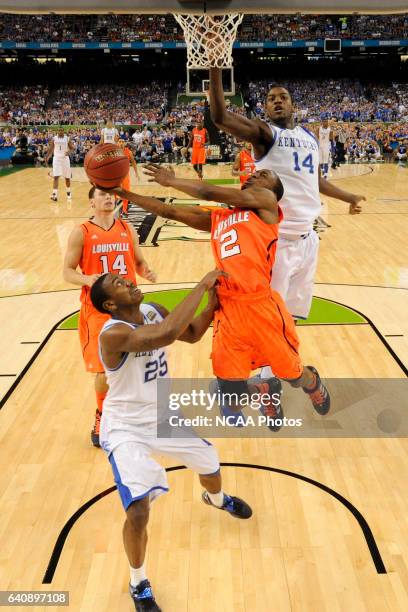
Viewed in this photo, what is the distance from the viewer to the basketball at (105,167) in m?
3.84

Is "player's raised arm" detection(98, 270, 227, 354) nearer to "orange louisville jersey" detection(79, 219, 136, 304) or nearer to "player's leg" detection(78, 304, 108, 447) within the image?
"player's leg" detection(78, 304, 108, 447)

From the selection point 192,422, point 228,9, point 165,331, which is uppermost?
point 228,9

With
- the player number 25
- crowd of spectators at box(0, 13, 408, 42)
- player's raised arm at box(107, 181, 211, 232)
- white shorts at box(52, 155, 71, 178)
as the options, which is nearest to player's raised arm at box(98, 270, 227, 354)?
the player number 25

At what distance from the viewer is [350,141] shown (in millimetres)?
26438

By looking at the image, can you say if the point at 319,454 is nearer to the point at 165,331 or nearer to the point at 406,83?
the point at 165,331

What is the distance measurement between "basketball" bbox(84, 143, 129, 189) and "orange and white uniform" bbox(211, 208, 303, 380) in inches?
26.5

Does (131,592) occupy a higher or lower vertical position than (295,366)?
lower

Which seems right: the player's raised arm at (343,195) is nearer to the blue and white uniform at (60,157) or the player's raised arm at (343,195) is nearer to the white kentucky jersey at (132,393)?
the white kentucky jersey at (132,393)

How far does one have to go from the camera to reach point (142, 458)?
282cm

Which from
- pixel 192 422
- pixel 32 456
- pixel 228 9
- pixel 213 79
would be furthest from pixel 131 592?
pixel 228 9

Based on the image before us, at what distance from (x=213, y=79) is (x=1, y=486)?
2769 millimetres

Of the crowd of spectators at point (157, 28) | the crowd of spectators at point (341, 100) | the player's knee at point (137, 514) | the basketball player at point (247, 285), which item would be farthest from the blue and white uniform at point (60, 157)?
the crowd of spectators at point (157, 28)

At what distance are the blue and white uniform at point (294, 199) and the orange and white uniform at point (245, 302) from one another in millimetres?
607

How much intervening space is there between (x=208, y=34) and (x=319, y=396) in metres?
4.07
